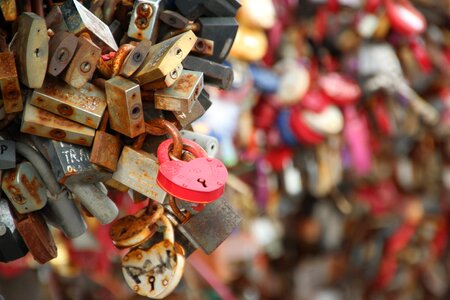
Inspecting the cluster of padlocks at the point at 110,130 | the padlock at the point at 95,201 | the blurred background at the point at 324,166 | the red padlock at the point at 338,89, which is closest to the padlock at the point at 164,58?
the cluster of padlocks at the point at 110,130

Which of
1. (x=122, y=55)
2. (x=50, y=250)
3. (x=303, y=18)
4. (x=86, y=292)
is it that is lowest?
(x=86, y=292)

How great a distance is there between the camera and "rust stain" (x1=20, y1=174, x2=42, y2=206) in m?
0.69

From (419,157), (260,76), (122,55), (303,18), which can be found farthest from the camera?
(419,157)

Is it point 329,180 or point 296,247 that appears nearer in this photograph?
point 329,180

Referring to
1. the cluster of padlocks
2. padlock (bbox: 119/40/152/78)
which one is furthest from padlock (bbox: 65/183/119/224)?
padlock (bbox: 119/40/152/78)

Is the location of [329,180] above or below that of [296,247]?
above

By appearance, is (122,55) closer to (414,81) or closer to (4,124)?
(4,124)

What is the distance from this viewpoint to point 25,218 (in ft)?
2.33

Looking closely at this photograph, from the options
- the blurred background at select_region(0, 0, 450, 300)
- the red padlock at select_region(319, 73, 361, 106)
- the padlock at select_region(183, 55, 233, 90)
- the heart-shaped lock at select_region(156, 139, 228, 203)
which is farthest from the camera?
the red padlock at select_region(319, 73, 361, 106)

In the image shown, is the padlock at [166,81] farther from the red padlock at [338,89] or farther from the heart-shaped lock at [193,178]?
the red padlock at [338,89]

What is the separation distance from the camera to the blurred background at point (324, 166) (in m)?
1.59

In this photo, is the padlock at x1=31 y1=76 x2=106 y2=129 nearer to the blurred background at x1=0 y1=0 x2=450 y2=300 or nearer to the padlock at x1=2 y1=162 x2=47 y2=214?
the padlock at x1=2 y1=162 x2=47 y2=214

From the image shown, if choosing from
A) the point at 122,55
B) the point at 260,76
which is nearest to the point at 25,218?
the point at 122,55

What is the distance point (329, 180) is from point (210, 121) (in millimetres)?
652
